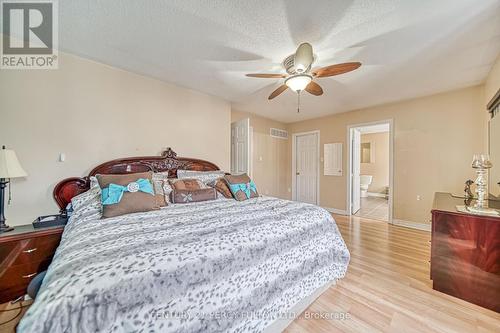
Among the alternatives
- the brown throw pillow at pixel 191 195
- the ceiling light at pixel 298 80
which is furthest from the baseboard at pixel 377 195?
the brown throw pillow at pixel 191 195

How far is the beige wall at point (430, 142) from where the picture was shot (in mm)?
3242

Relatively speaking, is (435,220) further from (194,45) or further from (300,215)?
(194,45)

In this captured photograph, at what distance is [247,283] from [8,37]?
341cm

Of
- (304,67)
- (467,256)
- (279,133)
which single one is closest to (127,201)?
(304,67)

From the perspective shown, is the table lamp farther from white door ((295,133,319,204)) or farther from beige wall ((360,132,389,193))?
beige wall ((360,132,389,193))

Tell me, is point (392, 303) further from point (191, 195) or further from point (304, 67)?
point (304, 67)

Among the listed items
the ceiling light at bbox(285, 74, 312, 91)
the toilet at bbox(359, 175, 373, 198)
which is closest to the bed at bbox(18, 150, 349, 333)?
the ceiling light at bbox(285, 74, 312, 91)

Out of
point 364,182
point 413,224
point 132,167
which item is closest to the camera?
point 132,167

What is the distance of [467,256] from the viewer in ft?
5.67

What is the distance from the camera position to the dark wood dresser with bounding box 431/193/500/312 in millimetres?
1616

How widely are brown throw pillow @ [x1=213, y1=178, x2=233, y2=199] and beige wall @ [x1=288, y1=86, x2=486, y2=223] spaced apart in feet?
11.7

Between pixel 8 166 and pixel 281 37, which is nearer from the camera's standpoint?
pixel 8 166

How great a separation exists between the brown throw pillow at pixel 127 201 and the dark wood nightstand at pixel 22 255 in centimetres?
71

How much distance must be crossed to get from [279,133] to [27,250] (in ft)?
17.0
